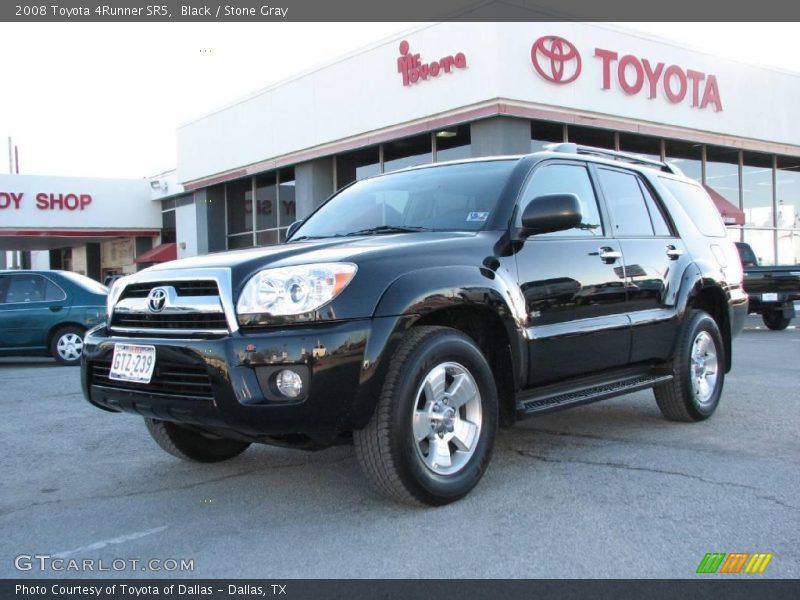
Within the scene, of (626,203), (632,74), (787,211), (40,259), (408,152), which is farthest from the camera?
A: (40,259)

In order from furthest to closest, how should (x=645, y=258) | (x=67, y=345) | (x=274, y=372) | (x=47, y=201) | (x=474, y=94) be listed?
(x=47, y=201) → (x=474, y=94) → (x=67, y=345) → (x=645, y=258) → (x=274, y=372)

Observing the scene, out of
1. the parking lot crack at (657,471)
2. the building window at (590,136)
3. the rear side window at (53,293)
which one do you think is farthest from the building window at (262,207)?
the parking lot crack at (657,471)

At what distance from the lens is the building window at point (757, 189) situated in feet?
75.5

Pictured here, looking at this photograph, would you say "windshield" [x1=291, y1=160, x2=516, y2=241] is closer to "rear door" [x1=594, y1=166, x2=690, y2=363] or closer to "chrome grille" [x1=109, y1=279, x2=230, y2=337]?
"rear door" [x1=594, y1=166, x2=690, y2=363]

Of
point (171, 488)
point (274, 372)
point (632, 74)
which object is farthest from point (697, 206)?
point (632, 74)

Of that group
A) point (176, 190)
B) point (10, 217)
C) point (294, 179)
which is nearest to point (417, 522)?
point (294, 179)

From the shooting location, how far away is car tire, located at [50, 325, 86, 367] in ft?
35.1

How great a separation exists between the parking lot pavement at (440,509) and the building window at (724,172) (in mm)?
18033

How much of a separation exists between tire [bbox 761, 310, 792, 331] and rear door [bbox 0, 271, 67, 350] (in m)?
11.8

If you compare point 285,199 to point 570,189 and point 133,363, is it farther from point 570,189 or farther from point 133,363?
point 133,363

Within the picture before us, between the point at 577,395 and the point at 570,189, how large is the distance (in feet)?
4.30

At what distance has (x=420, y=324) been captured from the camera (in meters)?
3.73

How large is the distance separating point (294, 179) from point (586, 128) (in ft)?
29.4

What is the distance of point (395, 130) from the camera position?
17.8 metres
